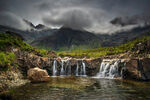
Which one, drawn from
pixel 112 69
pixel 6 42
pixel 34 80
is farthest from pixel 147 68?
pixel 6 42

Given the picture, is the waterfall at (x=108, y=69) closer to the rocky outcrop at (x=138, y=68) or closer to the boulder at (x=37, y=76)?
the rocky outcrop at (x=138, y=68)

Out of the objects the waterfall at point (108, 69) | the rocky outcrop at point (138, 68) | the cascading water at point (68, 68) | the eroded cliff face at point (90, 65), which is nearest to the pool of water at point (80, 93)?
the rocky outcrop at point (138, 68)

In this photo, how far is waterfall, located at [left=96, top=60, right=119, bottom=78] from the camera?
5200cm

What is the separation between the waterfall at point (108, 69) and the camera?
2047 inches

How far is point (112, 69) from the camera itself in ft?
174

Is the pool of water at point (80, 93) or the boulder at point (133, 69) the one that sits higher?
the boulder at point (133, 69)

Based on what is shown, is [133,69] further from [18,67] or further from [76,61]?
[18,67]

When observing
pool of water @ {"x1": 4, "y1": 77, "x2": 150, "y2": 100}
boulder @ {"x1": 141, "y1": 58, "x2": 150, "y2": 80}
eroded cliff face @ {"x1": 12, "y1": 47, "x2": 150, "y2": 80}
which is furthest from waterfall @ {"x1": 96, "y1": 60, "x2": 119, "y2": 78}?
pool of water @ {"x1": 4, "y1": 77, "x2": 150, "y2": 100}

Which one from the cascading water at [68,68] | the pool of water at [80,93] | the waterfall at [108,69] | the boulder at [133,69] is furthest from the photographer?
the cascading water at [68,68]

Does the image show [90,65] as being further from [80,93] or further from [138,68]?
[80,93]

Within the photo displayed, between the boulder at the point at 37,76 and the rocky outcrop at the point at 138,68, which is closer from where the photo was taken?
the boulder at the point at 37,76

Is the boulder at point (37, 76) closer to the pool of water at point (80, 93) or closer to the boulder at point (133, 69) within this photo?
the pool of water at point (80, 93)

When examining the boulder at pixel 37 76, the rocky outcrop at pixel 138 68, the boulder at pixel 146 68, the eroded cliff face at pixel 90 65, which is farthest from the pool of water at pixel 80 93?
the eroded cliff face at pixel 90 65

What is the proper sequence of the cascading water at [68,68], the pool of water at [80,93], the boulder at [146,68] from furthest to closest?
the cascading water at [68,68], the boulder at [146,68], the pool of water at [80,93]
